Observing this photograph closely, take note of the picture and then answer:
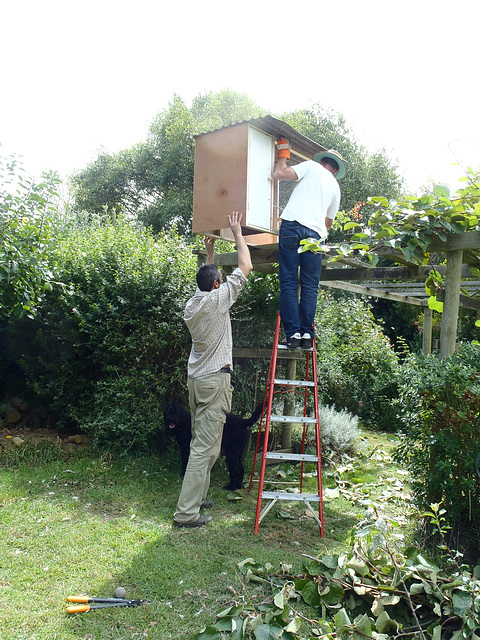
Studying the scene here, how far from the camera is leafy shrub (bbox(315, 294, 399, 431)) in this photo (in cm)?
1004

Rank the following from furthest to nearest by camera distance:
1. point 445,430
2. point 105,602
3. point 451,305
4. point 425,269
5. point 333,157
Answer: point 425,269
point 333,157
point 451,305
point 445,430
point 105,602

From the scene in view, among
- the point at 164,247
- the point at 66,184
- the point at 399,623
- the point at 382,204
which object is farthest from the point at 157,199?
the point at 399,623

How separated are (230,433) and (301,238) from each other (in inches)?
85.1

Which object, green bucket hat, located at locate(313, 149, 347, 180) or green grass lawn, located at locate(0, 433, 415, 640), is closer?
green grass lawn, located at locate(0, 433, 415, 640)

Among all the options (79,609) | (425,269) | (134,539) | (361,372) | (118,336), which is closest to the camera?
(79,609)

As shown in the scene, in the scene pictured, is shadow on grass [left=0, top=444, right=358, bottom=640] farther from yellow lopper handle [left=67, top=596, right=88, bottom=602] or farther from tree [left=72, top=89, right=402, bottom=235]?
tree [left=72, top=89, right=402, bottom=235]

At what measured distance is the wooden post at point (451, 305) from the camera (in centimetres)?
421

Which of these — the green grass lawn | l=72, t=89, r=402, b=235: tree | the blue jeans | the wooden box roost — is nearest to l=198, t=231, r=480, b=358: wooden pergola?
the blue jeans

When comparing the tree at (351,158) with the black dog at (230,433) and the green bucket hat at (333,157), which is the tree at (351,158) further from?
the black dog at (230,433)

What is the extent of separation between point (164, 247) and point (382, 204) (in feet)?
12.1

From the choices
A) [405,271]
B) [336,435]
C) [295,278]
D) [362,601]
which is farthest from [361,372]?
[362,601]

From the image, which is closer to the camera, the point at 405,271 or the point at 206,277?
the point at 206,277

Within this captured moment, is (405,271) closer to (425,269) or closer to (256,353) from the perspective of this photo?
(425,269)

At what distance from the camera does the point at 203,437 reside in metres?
4.49
